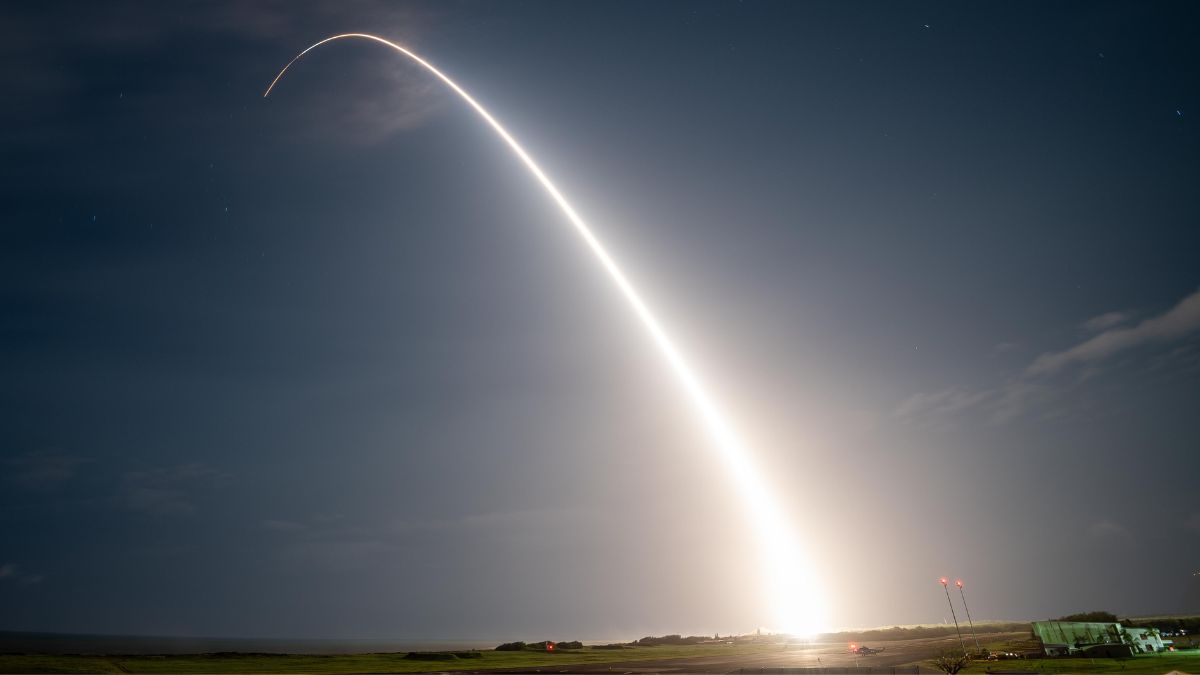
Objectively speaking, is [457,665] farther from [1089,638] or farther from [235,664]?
[1089,638]

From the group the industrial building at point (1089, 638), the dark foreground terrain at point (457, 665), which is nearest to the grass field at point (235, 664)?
the dark foreground terrain at point (457, 665)

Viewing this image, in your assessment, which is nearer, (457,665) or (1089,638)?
(1089,638)

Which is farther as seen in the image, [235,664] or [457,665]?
[457,665]

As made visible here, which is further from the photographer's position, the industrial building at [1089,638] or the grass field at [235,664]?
the industrial building at [1089,638]

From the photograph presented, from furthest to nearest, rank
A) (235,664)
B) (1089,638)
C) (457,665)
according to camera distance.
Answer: (457,665)
(235,664)
(1089,638)

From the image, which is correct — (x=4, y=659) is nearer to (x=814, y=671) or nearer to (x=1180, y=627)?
(x=814, y=671)

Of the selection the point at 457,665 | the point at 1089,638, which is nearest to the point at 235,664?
the point at 457,665

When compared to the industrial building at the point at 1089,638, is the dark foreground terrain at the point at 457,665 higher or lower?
lower

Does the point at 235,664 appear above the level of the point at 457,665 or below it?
below

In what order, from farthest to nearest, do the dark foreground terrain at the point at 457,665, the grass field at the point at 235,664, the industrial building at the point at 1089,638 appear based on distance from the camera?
the industrial building at the point at 1089,638, the grass field at the point at 235,664, the dark foreground terrain at the point at 457,665

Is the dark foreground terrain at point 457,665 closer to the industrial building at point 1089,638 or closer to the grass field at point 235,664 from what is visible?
the grass field at point 235,664

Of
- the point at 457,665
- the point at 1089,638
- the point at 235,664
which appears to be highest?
the point at 1089,638

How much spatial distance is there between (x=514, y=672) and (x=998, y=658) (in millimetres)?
62017

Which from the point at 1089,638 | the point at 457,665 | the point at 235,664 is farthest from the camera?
the point at 457,665
